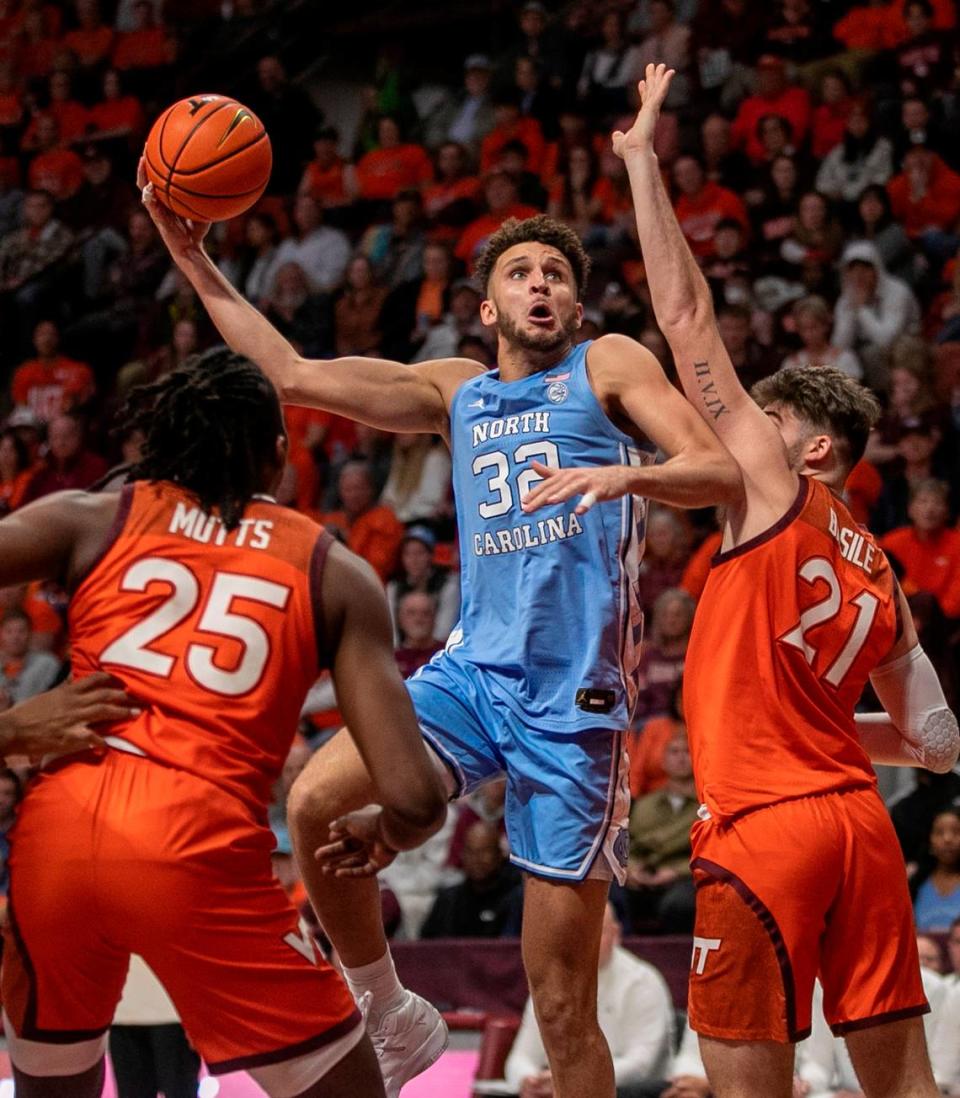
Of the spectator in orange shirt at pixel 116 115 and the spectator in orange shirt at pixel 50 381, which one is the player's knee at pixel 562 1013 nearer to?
the spectator in orange shirt at pixel 50 381

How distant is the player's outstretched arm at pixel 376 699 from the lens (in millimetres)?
3727

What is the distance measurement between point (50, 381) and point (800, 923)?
36.3ft

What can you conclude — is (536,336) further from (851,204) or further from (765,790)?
(851,204)

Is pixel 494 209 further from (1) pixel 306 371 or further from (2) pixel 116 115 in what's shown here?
(1) pixel 306 371

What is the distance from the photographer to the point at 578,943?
489 cm

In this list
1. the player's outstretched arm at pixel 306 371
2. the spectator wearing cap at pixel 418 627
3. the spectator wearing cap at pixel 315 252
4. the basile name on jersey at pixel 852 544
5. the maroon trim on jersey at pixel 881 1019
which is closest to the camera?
the maroon trim on jersey at pixel 881 1019

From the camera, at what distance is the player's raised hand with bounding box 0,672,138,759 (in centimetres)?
366

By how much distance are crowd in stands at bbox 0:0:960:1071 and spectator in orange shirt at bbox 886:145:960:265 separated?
0.06ft

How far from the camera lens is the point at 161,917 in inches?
141

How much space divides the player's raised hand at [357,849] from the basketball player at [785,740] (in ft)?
2.89

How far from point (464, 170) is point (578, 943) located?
1035 centimetres

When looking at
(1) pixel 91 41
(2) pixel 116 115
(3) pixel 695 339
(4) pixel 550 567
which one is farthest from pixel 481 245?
(1) pixel 91 41

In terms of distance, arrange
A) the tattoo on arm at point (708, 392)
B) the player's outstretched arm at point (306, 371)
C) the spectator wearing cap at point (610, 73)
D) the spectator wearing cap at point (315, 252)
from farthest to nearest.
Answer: the spectator wearing cap at point (315, 252) → the spectator wearing cap at point (610, 73) → the player's outstretched arm at point (306, 371) → the tattoo on arm at point (708, 392)

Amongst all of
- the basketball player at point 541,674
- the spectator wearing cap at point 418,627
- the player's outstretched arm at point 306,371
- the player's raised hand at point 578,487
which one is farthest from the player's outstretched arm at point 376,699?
the spectator wearing cap at point 418,627
